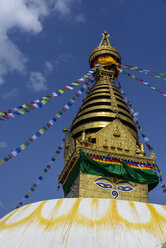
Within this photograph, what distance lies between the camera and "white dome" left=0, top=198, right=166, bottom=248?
13.0 ft

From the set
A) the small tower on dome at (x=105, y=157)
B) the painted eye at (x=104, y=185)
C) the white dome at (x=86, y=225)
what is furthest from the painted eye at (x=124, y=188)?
the white dome at (x=86, y=225)

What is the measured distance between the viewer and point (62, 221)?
431cm

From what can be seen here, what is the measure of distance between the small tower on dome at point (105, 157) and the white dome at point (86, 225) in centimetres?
715

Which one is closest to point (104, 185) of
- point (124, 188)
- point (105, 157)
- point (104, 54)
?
point (124, 188)

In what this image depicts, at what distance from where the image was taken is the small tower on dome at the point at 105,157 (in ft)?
40.2

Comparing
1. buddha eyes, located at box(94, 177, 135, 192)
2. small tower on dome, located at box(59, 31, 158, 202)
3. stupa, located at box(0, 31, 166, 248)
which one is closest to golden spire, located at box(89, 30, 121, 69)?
stupa, located at box(0, 31, 166, 248)

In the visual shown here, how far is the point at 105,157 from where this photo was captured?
12961mm

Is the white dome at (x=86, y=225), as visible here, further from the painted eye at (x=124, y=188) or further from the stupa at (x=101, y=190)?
the painted eye at (x=124, y=188)

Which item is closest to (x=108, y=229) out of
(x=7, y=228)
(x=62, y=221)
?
(x=62, y=221)

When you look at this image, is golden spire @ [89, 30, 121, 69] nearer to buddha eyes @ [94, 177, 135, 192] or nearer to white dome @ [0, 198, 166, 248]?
buddha eyes @ [94, 177, 135, 192]

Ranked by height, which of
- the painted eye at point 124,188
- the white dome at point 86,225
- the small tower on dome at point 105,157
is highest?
the small tower on dome at point 105,157

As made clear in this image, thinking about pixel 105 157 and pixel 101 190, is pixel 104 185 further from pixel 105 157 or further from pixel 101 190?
pixel 105 157

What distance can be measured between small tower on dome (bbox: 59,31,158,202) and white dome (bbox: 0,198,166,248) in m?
7.15

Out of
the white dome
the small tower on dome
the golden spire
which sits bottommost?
the white dome
